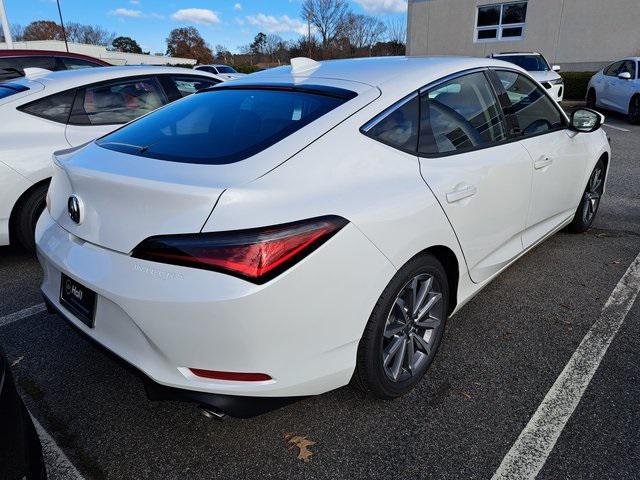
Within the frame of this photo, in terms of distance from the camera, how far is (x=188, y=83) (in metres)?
5.25

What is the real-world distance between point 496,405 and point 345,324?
961 mm

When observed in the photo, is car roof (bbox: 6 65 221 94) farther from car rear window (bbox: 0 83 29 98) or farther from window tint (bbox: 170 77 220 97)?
window tint (bbox: 170 77 220 97)

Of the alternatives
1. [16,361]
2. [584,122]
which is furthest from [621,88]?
[16,361]

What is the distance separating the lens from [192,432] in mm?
2230

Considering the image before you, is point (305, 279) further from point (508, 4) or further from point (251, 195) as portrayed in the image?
point (508, 4)

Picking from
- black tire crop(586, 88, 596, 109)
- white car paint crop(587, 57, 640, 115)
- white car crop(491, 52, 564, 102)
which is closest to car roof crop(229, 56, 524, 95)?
white car crop(491, 52, 564, 102)

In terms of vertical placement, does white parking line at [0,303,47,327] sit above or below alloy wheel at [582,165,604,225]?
below

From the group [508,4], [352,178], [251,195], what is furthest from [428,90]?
[508,4]

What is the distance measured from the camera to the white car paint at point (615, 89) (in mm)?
11158

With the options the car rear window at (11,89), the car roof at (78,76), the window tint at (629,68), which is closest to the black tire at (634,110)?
the window tint at (629,68)

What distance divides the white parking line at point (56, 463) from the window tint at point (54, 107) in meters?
2.98

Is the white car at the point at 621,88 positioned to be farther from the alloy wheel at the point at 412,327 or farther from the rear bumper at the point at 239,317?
the rear bumper at the point at 239,317

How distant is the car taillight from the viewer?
1.68 meters

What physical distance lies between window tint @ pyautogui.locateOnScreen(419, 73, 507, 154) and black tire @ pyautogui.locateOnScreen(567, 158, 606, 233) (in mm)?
1773
